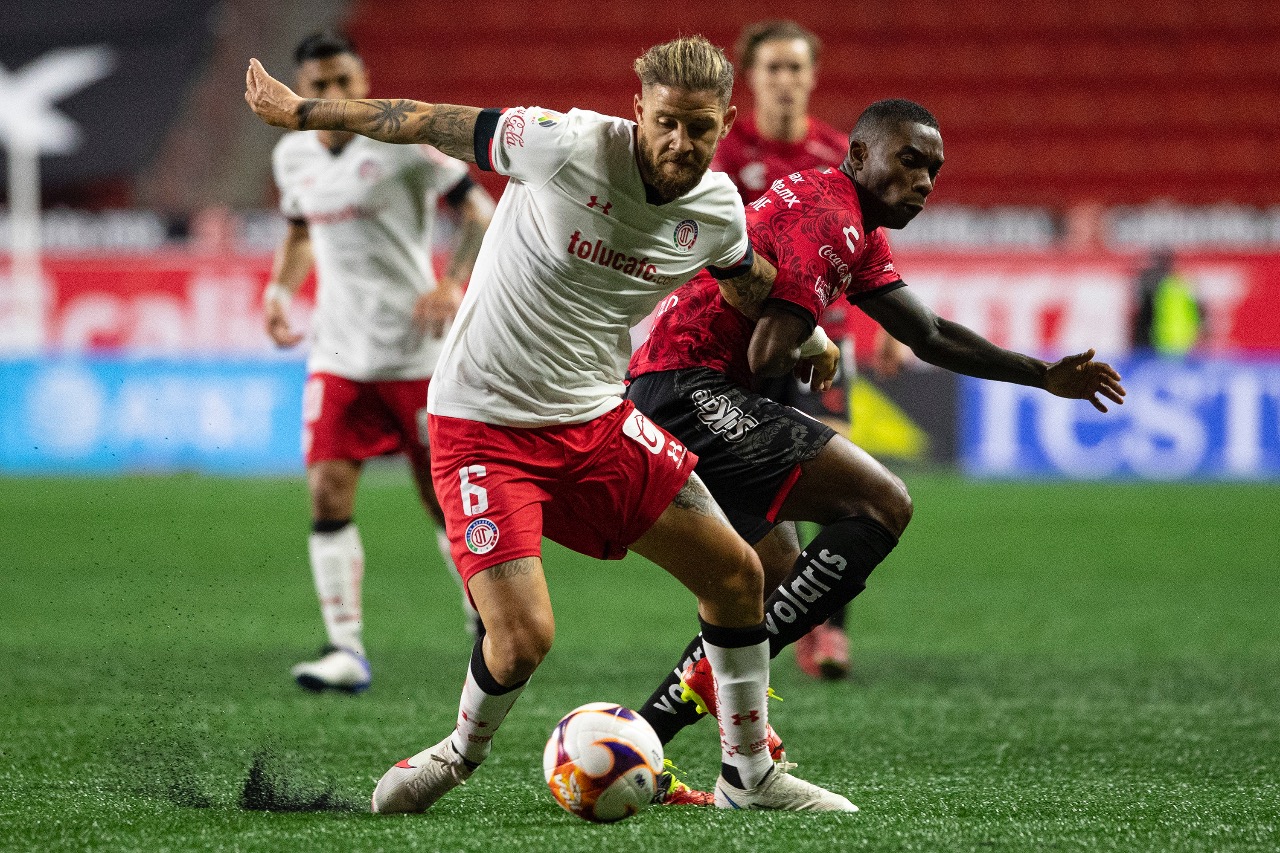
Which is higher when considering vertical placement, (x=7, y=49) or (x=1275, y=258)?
(x=7, y=49)

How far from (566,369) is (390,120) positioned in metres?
0.67

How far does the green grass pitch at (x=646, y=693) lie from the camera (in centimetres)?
359

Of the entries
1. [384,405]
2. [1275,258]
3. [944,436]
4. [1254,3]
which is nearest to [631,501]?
[384,405]

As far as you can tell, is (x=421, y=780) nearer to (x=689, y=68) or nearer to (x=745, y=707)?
(x=745, y=707)

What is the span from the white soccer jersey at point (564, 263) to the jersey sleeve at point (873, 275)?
0.56m

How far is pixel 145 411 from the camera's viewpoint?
1394cm

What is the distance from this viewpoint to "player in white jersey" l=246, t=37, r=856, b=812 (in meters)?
3.55

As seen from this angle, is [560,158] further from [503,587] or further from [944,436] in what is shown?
[944,436]

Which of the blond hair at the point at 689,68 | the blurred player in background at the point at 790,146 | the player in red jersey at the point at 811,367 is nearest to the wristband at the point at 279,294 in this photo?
the blurred player in background at the point at 790,146

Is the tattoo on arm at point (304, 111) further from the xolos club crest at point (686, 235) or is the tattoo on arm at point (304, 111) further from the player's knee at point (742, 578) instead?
the player's knee at point (742, 578)

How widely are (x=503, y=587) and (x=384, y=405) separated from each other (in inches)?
103

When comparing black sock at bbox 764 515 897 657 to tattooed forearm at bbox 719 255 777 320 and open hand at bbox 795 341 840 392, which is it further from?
tattooed forearm at bbox 719 255 777 320

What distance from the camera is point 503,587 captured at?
3.58 m

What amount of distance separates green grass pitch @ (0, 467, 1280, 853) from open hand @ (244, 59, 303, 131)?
1.54 m
